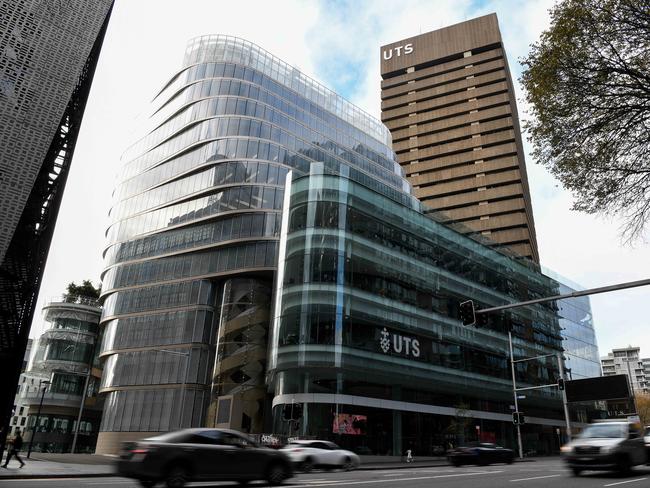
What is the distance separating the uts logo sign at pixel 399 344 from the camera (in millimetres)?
37688

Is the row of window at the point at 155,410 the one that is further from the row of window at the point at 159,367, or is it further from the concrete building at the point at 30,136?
the concrete building at the point at 30,136

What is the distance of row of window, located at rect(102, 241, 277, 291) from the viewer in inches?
1934

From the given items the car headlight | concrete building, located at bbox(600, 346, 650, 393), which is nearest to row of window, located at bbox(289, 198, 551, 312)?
the car headlight

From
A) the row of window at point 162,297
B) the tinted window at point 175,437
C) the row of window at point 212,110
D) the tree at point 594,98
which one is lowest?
the tinted window at point 175,437

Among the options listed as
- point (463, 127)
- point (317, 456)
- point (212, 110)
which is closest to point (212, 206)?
point (212, 110)

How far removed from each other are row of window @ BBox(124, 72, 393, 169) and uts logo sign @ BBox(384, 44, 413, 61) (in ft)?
161

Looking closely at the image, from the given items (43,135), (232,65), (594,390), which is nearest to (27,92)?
(43,135)

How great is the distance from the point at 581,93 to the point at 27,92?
27031 millimetres

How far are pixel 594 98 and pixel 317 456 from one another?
58.2 ft

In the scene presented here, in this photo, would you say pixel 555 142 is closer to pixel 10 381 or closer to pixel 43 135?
pixel 43 135

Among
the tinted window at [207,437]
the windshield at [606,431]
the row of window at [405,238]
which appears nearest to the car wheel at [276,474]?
the tinted window at [207,437]

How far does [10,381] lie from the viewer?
2762 centimetres

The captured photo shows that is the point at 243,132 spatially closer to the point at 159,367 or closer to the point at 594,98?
the point at 159,367

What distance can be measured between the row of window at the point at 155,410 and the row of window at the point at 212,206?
61.4ft
